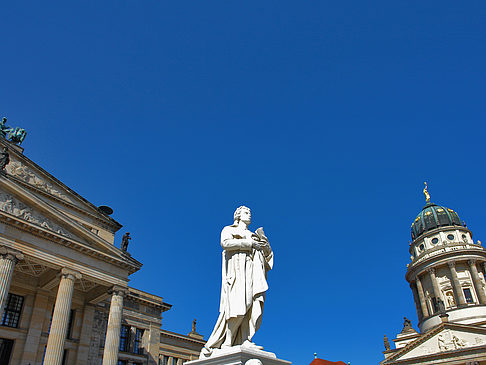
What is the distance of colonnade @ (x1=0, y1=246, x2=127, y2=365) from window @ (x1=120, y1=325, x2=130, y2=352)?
8.35 metres

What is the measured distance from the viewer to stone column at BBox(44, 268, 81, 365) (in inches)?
998

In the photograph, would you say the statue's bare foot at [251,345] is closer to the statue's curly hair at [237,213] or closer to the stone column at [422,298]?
the statue's curly hair at [237,213]

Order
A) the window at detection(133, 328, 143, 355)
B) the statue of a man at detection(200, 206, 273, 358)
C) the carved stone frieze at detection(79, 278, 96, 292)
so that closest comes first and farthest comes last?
the statue of a man at detection(200, 206, 273, 358), the carved stone frieze at detection(79, 278, 96, 292), the window at detection(133, 328, 143, 355)

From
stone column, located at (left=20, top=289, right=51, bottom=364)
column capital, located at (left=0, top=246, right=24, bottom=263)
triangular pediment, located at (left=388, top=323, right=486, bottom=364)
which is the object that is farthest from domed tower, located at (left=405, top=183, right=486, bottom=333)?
column capital, located at (left=0, top=246, right=24, bottom=263)

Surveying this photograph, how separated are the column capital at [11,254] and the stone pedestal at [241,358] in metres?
25.4

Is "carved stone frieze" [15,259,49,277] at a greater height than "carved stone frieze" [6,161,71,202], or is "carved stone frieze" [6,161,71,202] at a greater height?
"carved stone frieze" [6,161,71,202]

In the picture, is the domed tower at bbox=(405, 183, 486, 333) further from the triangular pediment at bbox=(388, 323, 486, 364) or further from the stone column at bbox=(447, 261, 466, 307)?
the triangular pediment at bbox=(388, 323, 486, 364)

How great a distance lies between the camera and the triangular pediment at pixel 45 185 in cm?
3225

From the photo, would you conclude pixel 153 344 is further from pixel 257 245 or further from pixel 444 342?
pixel 444 342

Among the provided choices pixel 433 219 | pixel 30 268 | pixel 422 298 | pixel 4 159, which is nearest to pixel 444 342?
pixel 422 298

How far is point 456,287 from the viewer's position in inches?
2598

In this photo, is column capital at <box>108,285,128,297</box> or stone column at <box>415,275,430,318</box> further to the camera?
stone column at <box>415,275,430,318</box>

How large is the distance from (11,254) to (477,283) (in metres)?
70.5

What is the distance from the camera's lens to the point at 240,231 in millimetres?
6254
